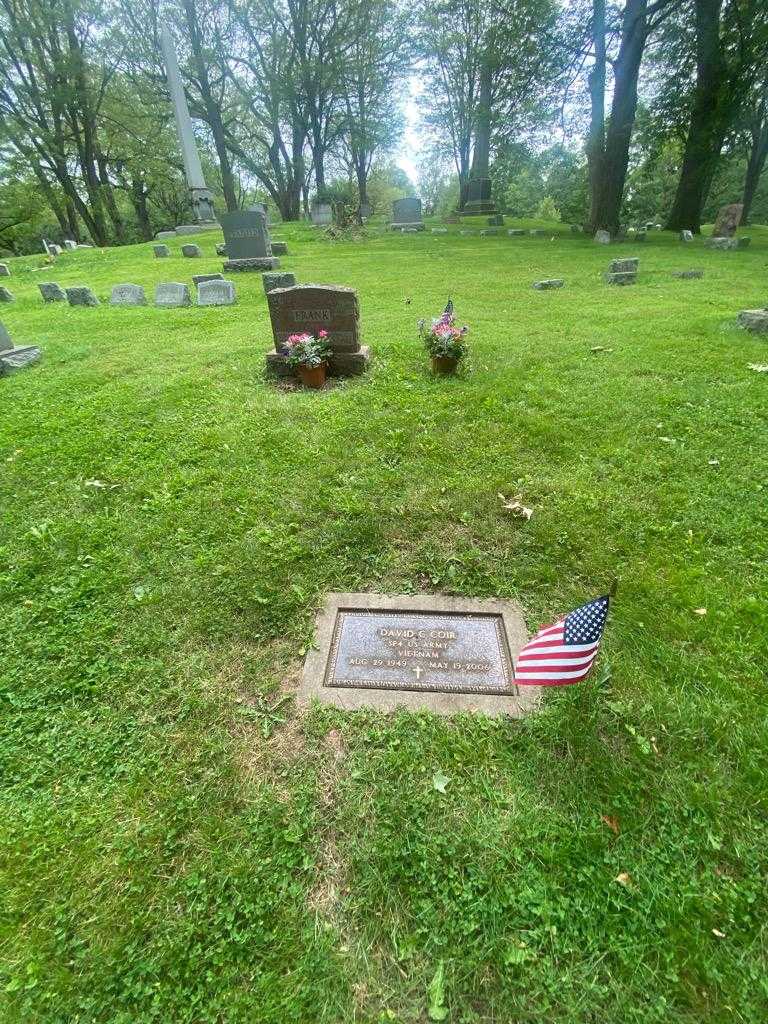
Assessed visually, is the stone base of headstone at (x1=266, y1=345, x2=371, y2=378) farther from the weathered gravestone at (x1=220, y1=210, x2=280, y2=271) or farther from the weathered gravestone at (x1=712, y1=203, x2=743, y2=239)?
the weathered gravestone at (x1=712, y1=203, x2=743, y2=239)

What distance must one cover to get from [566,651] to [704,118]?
86.0ft

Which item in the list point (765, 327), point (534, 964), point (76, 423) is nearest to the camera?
point (534, 964)

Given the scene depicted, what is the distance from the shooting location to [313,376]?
6.02 meters

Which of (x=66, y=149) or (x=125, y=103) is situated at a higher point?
(x=125, y=103)

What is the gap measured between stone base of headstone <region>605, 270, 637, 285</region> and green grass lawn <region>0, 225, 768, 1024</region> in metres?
7.26

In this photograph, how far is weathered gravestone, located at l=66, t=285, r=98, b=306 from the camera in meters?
11.5

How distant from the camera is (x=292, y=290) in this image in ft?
19.9

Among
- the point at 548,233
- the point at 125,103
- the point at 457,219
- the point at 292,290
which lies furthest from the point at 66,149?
the point at 292,290

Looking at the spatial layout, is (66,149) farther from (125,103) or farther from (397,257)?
(397,257)

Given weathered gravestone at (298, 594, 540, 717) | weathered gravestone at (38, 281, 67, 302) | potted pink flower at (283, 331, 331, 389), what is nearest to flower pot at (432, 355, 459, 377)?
potted pink flower at (283, 331, 331, 389)

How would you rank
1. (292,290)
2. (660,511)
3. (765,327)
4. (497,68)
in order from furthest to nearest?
1. (497,68)
2. (765,327)
3. (292,290)
4. (660,511)

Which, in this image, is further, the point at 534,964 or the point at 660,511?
the point at 660,511

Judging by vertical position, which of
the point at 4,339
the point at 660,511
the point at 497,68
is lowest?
the point at 660,511

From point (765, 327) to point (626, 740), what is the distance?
761 cm
